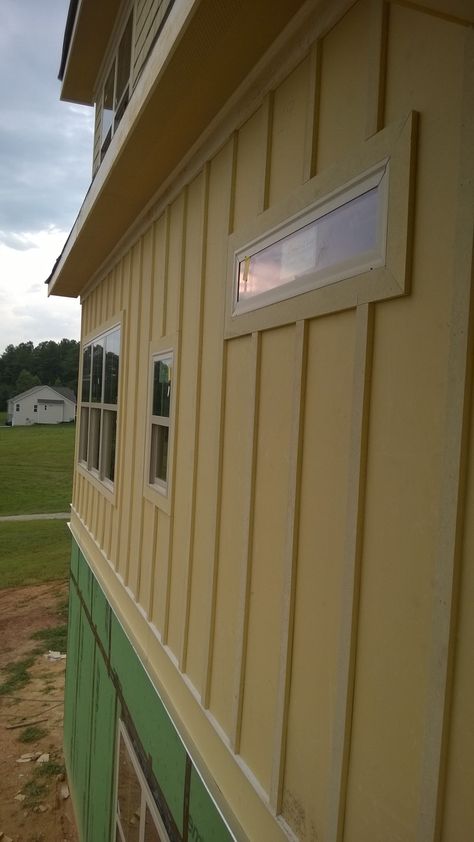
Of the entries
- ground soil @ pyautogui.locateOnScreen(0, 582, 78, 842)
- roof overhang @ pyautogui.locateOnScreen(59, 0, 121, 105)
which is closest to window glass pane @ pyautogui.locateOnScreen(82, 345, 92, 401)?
roof overhang @ pyautogui.locateOnScreen(59, 0, 121, 105)

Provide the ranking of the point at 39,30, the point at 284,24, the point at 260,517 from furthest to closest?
1. the point at 39,30
2. the point at 260,517
3. the point at 284,24

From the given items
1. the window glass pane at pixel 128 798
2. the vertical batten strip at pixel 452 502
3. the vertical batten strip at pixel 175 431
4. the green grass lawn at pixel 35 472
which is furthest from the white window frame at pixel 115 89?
the green grass lawn at pixel 35 472

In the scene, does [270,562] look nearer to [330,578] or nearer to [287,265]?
[330,578]

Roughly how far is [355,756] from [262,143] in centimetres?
226

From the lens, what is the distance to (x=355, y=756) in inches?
60.8

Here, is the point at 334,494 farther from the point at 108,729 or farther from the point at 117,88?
the point at 117,88

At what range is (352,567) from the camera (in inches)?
61.9

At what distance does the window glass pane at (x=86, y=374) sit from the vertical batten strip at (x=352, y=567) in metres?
5.74

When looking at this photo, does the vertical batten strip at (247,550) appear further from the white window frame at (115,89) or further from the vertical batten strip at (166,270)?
the white window frame at (115,89)

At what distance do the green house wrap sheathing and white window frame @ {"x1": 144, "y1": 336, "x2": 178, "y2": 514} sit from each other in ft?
3.98

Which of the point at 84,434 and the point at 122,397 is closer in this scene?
the point at 122,397

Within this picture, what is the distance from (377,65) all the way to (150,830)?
4283mm

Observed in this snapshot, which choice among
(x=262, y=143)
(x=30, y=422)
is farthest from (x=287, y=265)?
(x=30, y=422)

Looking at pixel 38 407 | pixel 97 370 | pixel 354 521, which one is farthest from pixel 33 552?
pixel 38 407
